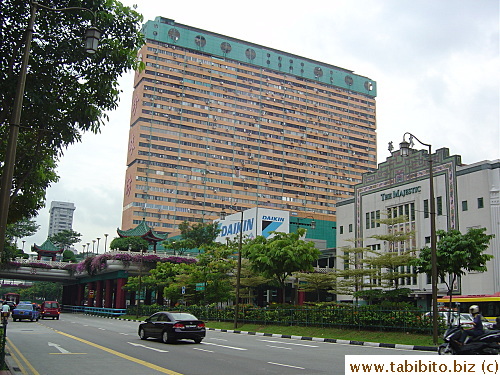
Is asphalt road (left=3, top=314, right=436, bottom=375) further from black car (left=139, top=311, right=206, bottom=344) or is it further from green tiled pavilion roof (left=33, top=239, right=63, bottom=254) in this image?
green tiled pavilion roof (left=33, top=239, right=63, bottom=254)

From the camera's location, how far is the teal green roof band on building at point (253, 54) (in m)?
123

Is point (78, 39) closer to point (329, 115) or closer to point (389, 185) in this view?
point (389, 185)

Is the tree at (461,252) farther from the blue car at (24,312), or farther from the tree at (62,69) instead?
the blue car at (24,312)

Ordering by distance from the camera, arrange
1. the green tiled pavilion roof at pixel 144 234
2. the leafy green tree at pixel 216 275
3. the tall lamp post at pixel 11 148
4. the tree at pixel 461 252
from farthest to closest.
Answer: the green tiled pavilion roof at pixel 144 234, the leafy green tree at pixel 216 275, the tree at pixel 461 252, the tall lamp post at pixel 11 148

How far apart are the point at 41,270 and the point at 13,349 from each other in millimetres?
57683

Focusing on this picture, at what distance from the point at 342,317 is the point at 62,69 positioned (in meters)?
19.5

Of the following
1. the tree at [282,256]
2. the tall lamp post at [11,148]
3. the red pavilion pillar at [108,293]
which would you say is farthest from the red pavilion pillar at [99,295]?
the tall lamp post at [11,148]

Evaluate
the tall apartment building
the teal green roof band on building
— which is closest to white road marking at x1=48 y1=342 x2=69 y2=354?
the tall apartment building

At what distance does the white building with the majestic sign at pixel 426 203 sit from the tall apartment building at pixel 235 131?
57.6 m

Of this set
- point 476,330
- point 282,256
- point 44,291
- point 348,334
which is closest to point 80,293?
point 44,291

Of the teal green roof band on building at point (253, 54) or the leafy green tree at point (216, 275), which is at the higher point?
the teal green roof band on building at point (253, 54)

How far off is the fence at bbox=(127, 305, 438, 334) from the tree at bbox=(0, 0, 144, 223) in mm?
16672

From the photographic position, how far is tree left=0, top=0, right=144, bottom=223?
1356cm

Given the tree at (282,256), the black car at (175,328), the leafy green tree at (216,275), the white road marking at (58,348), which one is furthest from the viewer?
the leafy green tree at (216,275)
